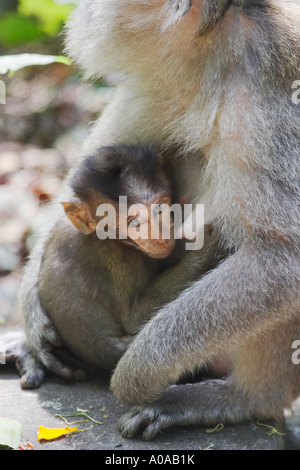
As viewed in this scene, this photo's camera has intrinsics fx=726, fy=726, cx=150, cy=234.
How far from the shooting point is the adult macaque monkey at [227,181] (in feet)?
10.2

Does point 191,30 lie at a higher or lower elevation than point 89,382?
higher

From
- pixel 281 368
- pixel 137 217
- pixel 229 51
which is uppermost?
pixel 229 51

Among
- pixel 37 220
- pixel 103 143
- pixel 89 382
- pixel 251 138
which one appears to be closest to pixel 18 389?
pixel 89 382

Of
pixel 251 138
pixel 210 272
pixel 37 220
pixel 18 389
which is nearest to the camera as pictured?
pixel 251 138

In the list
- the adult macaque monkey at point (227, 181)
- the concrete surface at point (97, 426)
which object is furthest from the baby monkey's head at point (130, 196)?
the concrete surface at point (97, 426)

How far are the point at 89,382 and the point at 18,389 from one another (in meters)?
0.39

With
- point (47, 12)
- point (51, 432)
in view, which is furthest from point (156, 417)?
point (47, 12)

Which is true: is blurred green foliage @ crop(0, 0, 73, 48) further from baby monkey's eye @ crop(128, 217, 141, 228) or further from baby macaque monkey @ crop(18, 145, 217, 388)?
baby monkey's eye @ crop(128, 217, 141, 228)

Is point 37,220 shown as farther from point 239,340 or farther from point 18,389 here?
point 239,340

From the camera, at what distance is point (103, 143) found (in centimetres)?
416

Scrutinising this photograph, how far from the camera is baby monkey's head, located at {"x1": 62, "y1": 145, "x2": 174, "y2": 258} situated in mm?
3600

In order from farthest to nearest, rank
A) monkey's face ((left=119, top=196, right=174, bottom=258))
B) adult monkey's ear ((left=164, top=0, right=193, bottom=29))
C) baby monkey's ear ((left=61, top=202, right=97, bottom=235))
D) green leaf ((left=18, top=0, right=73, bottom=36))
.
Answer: green leaf ((left=18, top=0, right=73, bottom=36)), baby monkey's ear ((left=61, top=202, right=97, bottom=235)), monkey's face ((left=119, top=196, right=174, bottom=258)), adult monkey's ear ((left=164, top=0, right=193, bottom=29))

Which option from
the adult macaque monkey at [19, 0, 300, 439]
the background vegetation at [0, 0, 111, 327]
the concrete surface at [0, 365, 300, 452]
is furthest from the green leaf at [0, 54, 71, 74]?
the concrete surface at [0, 365, 300, 452]

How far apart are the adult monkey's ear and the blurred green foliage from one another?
387 cm
